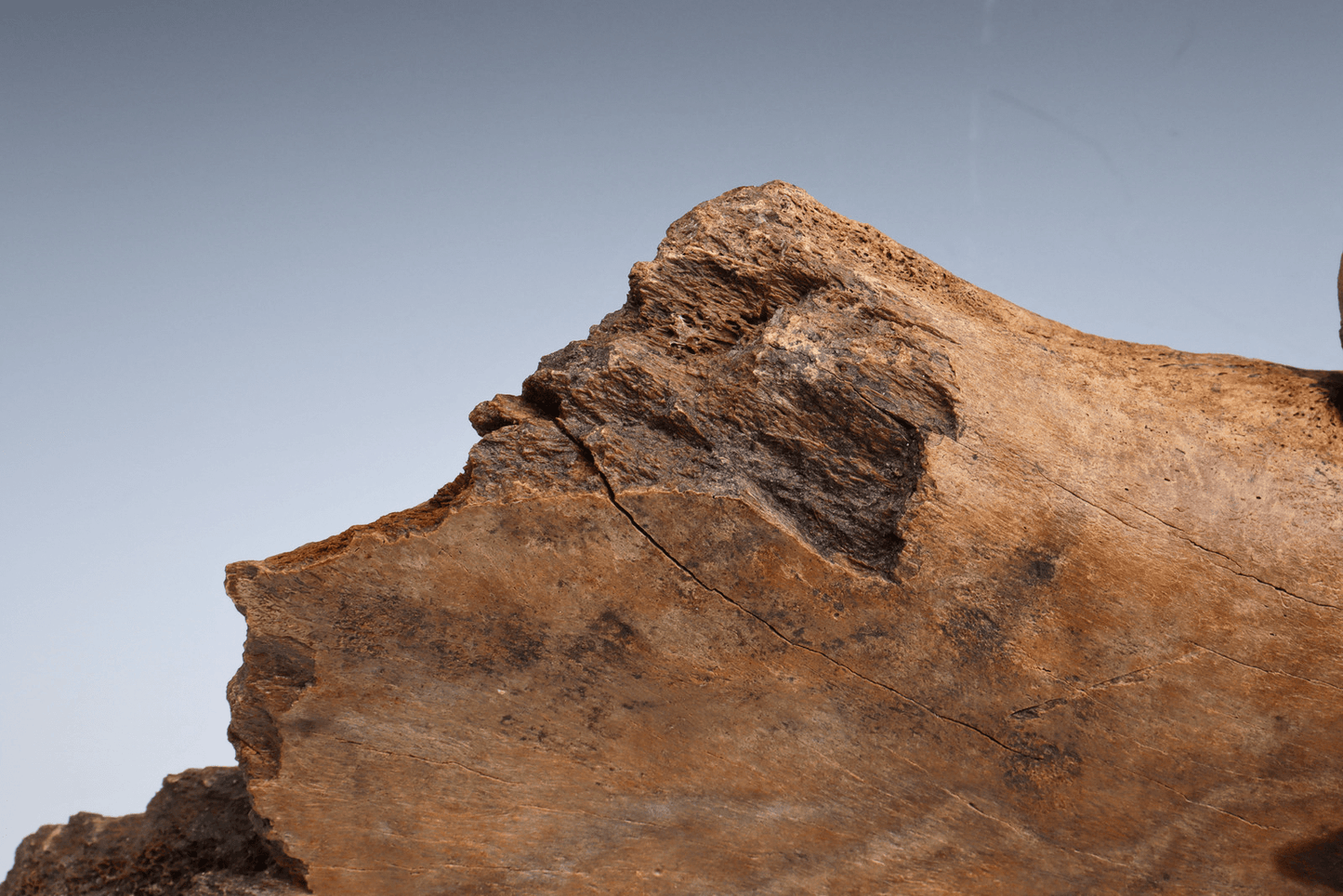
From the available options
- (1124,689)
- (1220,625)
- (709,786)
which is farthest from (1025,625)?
(709,786)

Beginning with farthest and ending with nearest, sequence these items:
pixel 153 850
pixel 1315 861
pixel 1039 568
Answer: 1. pixel 153 850
2. pixel 1315 861
3. pixel 1039 568

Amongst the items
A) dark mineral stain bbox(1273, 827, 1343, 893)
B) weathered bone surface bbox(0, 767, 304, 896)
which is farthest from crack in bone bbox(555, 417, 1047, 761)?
weathered bone surface bbox(0, 767, 304, 896)

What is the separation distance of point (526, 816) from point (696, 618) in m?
0.94

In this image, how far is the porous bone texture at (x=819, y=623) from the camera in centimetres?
304

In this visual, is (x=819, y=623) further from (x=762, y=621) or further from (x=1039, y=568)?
(x=1039, y=568)

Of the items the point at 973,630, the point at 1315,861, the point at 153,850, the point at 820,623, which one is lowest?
the point at 1315,861

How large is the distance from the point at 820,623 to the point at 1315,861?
2.00 metres

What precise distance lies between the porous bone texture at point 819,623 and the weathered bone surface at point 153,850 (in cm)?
52

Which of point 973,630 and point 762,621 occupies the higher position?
point 762,621

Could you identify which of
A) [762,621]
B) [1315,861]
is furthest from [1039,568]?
[1315,861]

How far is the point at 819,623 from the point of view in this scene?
309 centimetres

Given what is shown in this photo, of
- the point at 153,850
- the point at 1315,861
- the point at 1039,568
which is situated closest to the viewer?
the point at 1039,568

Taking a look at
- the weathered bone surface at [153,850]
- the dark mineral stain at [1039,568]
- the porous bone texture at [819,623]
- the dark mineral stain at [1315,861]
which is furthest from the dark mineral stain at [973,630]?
the weathered bone surface at [153,850]

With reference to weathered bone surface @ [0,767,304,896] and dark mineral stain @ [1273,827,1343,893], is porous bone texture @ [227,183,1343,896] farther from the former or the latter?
weathered bone surface @ [0,767,304,896]
